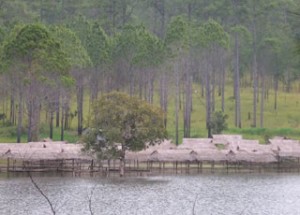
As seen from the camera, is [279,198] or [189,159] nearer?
[279,198]

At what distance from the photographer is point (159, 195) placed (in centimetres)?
4000

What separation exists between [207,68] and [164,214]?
4684 cm

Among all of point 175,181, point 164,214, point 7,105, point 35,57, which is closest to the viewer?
point 164,214

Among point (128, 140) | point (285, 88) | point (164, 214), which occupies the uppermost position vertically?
point (285, 88)

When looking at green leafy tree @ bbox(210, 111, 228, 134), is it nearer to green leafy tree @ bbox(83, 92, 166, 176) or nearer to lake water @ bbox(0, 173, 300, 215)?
lake water @ bbox(0, 173, 300, 215)

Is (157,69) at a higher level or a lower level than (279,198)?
higher

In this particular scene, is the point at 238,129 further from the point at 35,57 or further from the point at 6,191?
the point at 6,191

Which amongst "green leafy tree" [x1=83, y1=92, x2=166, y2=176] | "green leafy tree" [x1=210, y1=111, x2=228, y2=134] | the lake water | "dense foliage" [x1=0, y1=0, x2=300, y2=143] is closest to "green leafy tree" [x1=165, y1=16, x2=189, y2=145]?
"dense foliage" [x1=0, y1=0, x2=300, y2=143]

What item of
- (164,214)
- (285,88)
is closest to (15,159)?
(164,214)

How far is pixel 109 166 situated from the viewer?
2103 inches

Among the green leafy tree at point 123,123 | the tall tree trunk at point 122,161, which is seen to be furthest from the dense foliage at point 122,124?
the tall tree trunk at point 122,161

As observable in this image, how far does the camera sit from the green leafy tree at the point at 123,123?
49406 mm

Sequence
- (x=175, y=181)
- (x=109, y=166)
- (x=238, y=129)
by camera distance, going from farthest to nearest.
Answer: (x=238, y=129) → (x=109, y=166) → (x=175, y=181)

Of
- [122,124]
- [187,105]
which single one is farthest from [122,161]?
[187,105]
